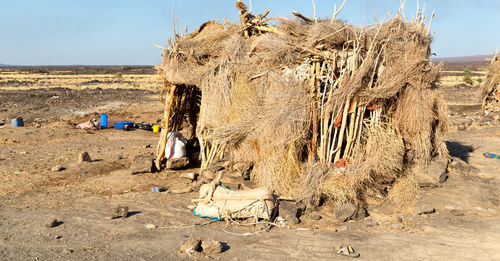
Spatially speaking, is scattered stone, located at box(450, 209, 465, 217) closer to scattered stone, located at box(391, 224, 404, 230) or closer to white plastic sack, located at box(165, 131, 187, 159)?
scattered stone, located at box(391, 224, 404, 230)

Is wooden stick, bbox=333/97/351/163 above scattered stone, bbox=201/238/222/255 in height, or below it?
above

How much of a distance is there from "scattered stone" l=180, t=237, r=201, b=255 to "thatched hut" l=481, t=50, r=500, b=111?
15.9m

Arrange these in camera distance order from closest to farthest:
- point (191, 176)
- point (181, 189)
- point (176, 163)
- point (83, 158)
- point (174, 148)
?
point (181, 189)
point (191, 176)
point (176, 163)
point (174, 148)
point (83, 158)

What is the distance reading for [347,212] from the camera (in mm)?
6027

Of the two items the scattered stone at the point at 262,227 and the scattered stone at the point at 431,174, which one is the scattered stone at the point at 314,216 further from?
the scattered stone at the point at 431,174

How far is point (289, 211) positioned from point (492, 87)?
591 inches

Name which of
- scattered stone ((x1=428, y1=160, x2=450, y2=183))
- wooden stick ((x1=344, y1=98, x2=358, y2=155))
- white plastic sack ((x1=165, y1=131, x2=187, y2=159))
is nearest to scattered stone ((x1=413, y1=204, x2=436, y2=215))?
scattered stone ((x1=428, y1=160, x2=450, y2=183))

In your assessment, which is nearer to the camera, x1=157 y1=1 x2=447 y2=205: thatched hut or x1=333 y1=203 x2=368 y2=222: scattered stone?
x1=333 y1=203 x2=368 y2=222: scattered stone

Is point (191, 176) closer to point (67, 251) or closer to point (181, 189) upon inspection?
point (181, 189)

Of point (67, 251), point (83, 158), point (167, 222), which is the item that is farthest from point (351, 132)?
point (83, 158)

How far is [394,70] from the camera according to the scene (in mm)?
7145

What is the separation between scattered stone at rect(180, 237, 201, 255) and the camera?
190 inches

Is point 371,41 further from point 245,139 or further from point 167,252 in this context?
point 167,252

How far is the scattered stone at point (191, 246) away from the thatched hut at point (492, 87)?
15926 millimetres
